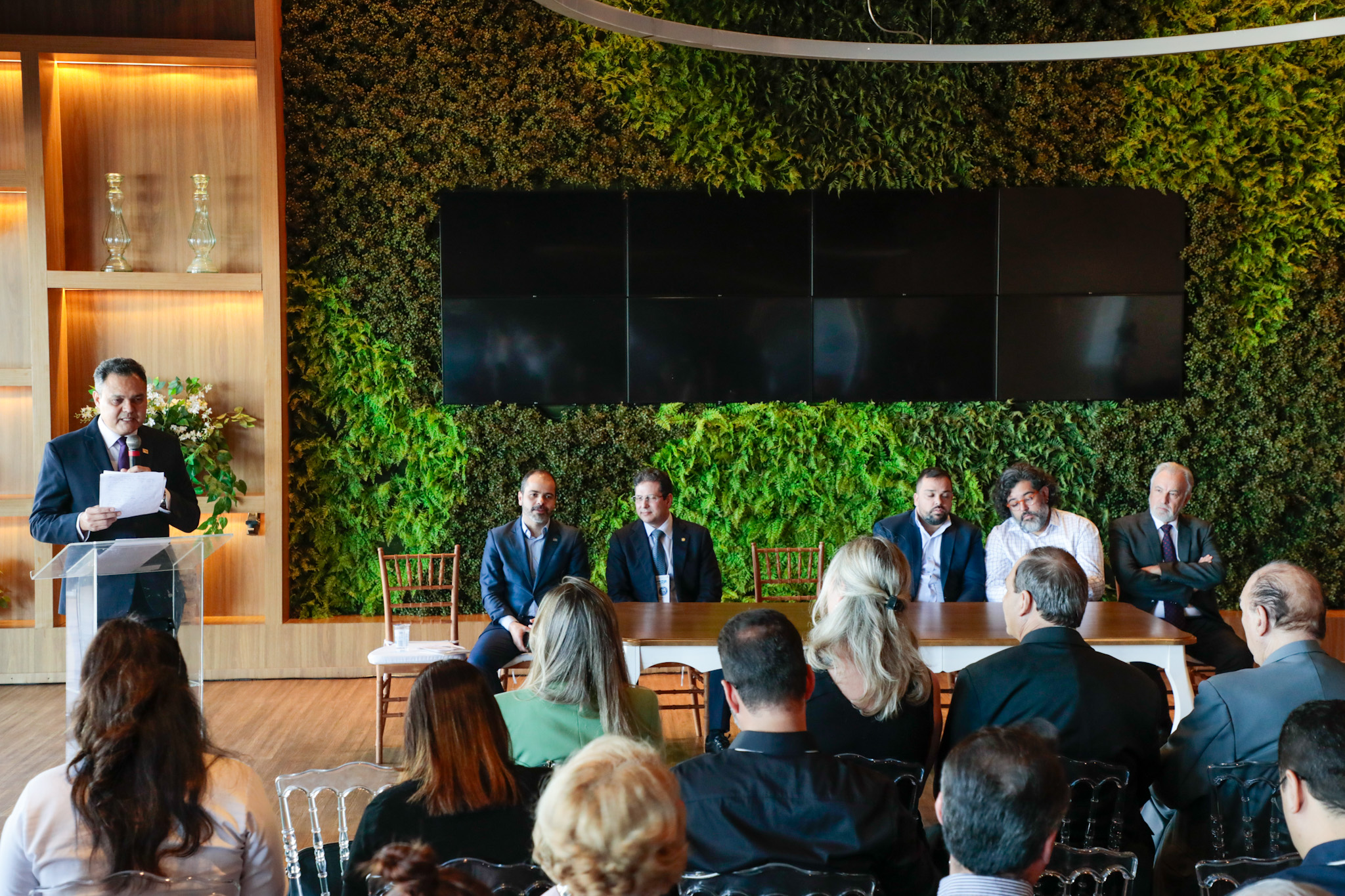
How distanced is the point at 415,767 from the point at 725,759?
62 centimetres

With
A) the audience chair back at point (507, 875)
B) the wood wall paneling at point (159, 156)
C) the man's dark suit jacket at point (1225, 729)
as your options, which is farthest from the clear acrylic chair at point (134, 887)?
the wood wall paneling at point (159, 156)

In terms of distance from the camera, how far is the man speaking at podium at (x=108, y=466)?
12.8 ft

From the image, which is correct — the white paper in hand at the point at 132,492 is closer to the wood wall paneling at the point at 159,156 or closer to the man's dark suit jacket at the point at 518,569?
the man's dark suit jacket at the point at 518,569

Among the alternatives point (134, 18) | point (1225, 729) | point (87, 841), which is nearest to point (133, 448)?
point (87, 841)

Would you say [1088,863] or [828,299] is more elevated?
[828,299]

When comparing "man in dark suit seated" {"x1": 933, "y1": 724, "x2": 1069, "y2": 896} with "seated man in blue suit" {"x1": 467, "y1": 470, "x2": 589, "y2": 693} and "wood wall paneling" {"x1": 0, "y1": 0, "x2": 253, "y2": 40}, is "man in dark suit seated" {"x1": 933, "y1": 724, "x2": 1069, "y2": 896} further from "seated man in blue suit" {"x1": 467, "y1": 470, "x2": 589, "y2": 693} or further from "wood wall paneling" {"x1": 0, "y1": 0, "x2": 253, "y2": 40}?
"wood wall paneling" {"x1": 0, "y1": 0, "x2": 253, "y2": 40}

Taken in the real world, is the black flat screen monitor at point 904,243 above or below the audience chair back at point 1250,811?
above

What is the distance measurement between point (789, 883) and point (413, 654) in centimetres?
335

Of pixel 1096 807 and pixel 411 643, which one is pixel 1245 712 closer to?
pixel 1096 807

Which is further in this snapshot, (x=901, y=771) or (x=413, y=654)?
(x=413, y=654)

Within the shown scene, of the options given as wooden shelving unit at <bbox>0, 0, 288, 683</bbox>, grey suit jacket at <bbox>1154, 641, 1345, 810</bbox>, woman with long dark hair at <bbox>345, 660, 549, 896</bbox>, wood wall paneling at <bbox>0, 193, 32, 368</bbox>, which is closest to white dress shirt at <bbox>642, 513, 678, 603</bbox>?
wooden shelving unit at <bbox>0, 0, 288, 683</bbox>

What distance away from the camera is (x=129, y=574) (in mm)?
3549

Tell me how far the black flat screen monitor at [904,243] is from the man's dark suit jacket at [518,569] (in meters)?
2.58

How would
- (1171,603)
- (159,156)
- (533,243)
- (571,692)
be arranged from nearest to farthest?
(571,692)
(1171,603)
(159,156)
(533,243)
